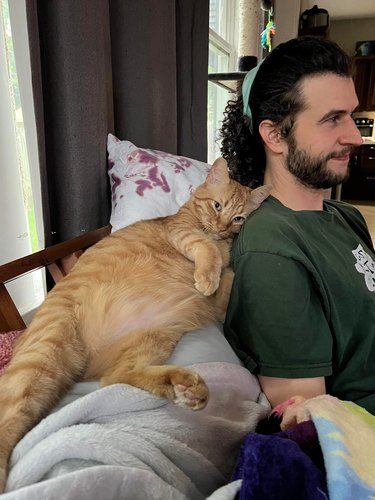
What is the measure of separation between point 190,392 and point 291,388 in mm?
285

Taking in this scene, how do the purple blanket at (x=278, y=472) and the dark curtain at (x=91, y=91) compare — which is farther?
the dark curtain at (x=91, y=91)

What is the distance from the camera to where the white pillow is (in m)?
1.39

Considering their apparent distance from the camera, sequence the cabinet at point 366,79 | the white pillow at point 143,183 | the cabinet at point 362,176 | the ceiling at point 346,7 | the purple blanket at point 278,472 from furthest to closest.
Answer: the cabinet at point 362,176
the cabinet at point 366,79
the ceiling at point 346,7
the white pillow at point 143,183
the purple blanket at point 278,472

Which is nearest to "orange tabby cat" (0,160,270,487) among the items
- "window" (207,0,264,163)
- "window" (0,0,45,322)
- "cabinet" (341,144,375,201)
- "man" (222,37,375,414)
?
"man" (222,37,375,414)

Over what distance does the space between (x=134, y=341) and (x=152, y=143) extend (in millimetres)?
1155

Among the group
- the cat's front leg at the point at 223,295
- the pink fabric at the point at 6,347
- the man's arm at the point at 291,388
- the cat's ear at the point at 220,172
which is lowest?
the man's arm at the point at 291,388

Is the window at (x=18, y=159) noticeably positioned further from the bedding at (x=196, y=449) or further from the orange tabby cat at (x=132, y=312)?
the bedding at (x=196, y=449)

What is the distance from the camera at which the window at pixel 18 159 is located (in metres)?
1.14

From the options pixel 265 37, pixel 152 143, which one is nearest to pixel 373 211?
pixel 265 37

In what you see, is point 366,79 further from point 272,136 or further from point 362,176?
point 272,136

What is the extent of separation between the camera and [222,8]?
3.68m

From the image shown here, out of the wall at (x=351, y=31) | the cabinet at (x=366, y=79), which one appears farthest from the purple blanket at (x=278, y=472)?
the wall at (x=351, y=31)

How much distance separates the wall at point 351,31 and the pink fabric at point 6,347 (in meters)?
7.99

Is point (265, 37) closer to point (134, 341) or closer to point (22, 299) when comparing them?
point (22, 299)
